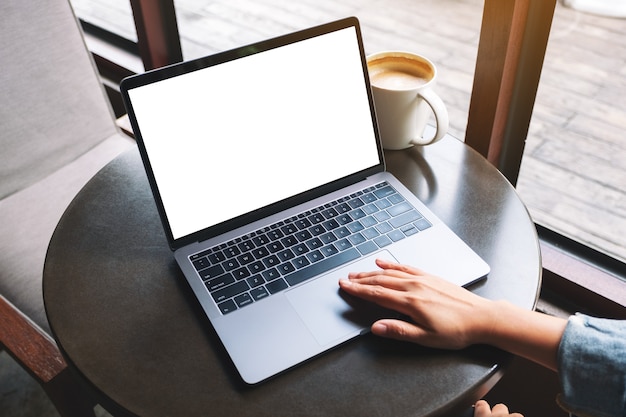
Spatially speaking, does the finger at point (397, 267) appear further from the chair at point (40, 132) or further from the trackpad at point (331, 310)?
the chair at point (40, 132)

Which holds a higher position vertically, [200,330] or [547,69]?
[200,330]

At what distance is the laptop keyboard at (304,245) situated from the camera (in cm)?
73

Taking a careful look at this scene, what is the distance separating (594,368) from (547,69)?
122 cm

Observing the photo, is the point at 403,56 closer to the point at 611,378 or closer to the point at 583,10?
the point at 611,378

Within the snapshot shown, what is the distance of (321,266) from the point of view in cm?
75

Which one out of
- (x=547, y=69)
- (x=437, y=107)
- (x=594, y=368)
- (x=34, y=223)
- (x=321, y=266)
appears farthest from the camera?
(x=547, y=69)

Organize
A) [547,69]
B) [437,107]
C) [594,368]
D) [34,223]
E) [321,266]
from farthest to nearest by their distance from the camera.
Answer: [547,69]
[34,223]
[437,107]
[321,266]
[594,368]

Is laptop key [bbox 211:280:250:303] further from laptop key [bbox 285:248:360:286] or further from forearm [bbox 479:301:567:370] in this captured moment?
forearm [bbox 479:301:567:370]

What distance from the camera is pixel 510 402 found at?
Result: 1.21 meters

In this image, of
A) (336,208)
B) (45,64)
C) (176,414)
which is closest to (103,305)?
(176,414)

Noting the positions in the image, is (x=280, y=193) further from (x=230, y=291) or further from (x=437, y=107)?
(x=437, y=107)

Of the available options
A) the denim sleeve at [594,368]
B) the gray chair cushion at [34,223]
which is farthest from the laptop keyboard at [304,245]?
the gray chair cushion at [34,223]

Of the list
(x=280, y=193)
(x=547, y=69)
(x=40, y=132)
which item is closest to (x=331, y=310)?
(x=280, y=193)

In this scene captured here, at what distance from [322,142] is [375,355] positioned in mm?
325
